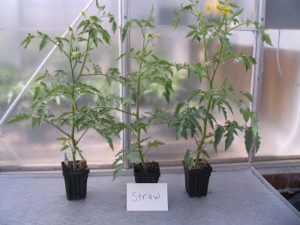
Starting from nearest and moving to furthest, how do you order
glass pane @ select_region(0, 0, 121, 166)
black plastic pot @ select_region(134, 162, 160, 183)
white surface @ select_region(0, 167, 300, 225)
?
white surface @ select_region(0, 167, 300, 225) < black plastic pot @ select_region(134, 162, 160, 183) < glass pane @ select_region(0, 0, 121, 166)

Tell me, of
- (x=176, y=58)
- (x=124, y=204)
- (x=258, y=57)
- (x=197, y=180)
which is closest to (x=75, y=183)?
(x=124, y=204)

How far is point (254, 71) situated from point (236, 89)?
0.12 meters

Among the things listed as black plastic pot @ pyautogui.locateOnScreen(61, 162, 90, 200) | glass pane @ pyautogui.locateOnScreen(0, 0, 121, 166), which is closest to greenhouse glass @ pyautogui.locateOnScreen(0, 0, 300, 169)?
glass pane @ pyautogui.locateOnScreen(0, 0, 121, 166)

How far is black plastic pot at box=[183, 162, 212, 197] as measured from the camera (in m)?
1.28

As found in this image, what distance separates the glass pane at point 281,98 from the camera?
1577 mm

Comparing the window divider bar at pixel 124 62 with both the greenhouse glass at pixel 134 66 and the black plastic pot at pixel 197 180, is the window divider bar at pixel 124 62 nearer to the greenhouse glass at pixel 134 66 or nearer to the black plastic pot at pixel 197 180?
the greenhouse glass at pixel 134 66

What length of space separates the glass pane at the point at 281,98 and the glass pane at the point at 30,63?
77cm

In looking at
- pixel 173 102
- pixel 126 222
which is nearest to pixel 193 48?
pixel 173 102

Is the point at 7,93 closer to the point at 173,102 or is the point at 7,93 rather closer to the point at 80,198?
the point at 80,198

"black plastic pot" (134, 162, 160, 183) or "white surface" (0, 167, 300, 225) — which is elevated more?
"black plastic pot" (134, 162, 160, 183)

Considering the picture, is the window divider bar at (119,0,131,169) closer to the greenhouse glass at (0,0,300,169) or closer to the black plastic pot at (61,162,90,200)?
the greenhouse glass at (0,0,300,169)

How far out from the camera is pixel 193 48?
1522 millimetres

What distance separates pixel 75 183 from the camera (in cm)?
128

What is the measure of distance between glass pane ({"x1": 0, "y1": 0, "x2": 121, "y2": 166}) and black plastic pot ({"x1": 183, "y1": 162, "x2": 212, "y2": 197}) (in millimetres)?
423
